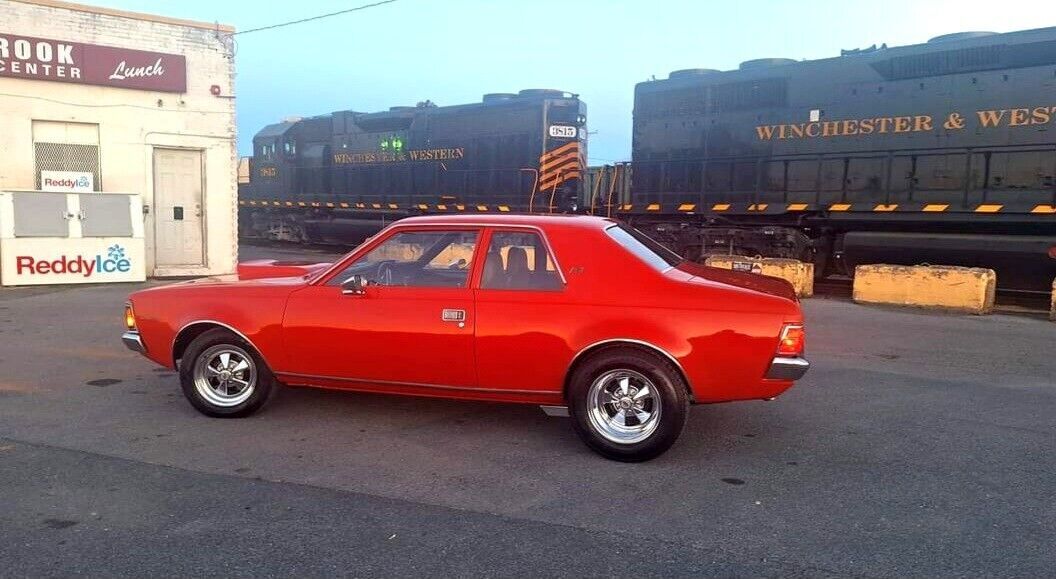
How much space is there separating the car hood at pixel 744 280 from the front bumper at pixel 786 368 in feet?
1.40

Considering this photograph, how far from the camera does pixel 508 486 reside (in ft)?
13.1

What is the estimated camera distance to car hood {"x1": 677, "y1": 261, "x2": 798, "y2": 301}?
4.57m

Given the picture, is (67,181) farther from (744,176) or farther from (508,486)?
(508,486)

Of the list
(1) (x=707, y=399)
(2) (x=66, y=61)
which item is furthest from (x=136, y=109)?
(1) (x=707, y=399)

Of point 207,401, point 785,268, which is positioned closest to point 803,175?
point 785,268

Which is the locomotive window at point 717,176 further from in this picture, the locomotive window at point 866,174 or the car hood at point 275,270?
the car hood at point 275,270

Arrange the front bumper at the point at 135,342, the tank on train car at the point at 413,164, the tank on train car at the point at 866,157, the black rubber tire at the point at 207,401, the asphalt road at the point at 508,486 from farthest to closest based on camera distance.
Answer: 1. the tank on train car at the point at 413,164
2. the tank on train car at the point at 866,157
3. the front bumper at the point at 135,342
4. the black rubber tire at the point at 207,401
5. the asphalt road at the point at 508,486

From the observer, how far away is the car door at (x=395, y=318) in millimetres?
4688

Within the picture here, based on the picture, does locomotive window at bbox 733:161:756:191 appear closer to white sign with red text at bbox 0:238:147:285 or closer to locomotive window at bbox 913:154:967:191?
locomotive window at bbox 913:154:967:191

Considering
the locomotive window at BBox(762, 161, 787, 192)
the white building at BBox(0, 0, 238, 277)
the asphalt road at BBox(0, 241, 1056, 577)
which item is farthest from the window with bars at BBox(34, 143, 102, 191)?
the locomotive window at BBox(762, 161, 787, 192)

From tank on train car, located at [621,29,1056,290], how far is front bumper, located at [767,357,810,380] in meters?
8.87

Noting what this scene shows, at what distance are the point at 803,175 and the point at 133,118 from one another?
12286 millimetres

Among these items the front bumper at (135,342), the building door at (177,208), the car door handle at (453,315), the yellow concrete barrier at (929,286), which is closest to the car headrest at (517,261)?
the car door handle at (453,315)

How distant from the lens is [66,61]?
12914 millimetres
